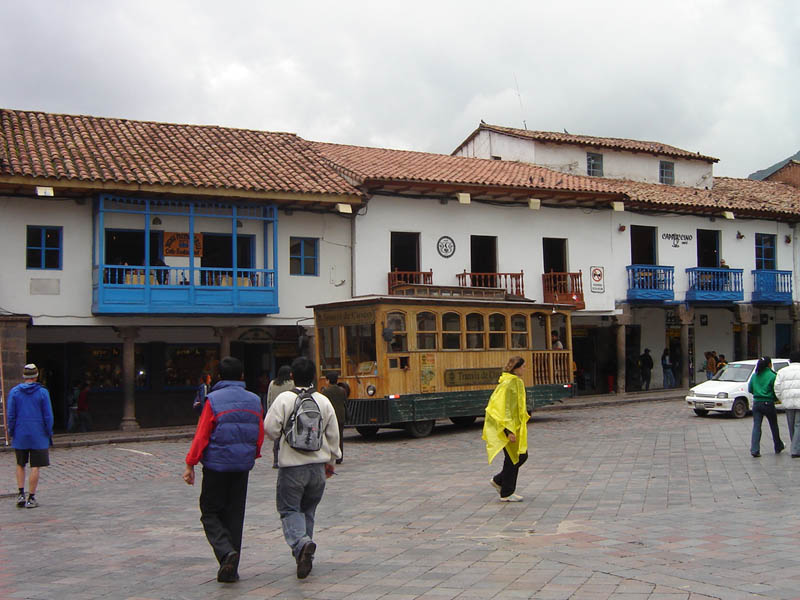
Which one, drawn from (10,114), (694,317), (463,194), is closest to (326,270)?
(463,194)

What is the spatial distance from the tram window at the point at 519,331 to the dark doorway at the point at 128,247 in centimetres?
896

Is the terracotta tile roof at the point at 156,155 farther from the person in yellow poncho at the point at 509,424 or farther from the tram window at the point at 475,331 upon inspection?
the person in yellow poncho at the point at 509,424

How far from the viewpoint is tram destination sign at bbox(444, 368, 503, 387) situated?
1809 centimetres

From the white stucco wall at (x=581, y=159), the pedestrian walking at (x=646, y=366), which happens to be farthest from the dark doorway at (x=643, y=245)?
the pedestrian walking at (x=646, y=366)

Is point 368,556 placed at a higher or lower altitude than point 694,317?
lower

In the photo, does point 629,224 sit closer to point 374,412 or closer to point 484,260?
point 484,260

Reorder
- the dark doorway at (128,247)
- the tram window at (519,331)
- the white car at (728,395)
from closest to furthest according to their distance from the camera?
the tram window at (519,331), the white car at (728,395), the dark doorway at (128,247)

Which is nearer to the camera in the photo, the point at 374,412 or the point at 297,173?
the point at 374,412

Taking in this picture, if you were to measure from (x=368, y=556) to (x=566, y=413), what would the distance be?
17.0 meters

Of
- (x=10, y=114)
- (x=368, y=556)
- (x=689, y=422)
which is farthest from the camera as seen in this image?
(x=10, y=114)

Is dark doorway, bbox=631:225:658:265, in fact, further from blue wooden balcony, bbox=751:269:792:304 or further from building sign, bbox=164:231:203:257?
building sign, bbox=164:231:203:257

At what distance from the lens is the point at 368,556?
7.24 metres

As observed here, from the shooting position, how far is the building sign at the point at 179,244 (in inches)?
854

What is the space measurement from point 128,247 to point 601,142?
58.0 ft
